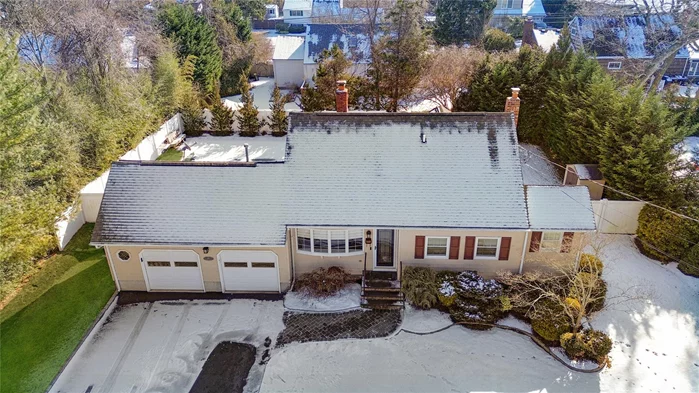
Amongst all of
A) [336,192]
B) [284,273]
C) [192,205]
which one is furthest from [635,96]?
[192,205]

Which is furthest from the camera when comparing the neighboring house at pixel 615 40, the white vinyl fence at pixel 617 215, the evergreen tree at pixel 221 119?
the neighboring house at pixel 615 40

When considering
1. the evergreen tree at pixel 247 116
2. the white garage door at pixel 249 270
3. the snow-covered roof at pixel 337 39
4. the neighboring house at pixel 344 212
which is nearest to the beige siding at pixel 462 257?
the neighboring house at pixel 344 212

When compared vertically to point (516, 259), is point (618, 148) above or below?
above

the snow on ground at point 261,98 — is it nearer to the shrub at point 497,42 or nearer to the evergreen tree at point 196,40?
the evergreen tree at point 196,40

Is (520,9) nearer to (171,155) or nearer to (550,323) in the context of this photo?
(171,155)

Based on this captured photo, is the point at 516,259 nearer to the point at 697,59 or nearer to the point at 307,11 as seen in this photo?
the point at 697,59
